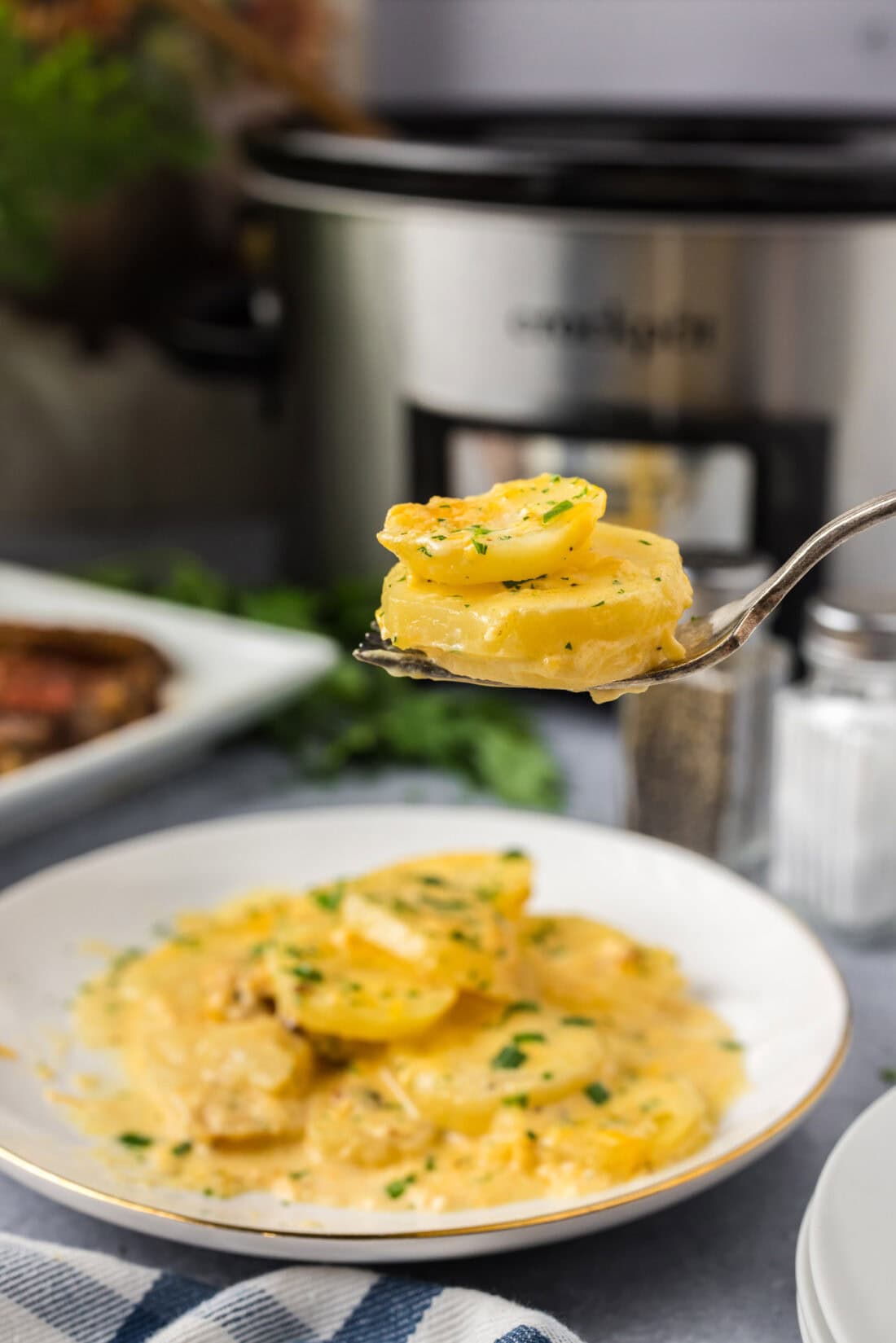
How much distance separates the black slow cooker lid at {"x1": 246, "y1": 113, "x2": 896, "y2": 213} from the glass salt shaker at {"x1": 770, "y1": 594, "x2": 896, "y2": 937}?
420 mm

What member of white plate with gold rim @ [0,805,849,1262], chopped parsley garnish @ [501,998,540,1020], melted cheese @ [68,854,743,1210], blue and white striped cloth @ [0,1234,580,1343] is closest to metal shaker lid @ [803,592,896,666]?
white plate with gold rim @ [0,805,849,1262]

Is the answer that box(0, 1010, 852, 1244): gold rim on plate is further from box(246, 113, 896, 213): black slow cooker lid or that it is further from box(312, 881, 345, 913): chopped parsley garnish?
box(246, 113, 896, 213): black slow cooker lid

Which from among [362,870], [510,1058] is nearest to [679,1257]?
[510,1058]

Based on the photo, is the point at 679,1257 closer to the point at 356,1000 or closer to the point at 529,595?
the point at 356,1000

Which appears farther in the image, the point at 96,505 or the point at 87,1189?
the point at 96,505

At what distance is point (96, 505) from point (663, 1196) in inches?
71.4

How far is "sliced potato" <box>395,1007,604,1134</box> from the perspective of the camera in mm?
984

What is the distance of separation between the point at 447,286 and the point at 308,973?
902 mm

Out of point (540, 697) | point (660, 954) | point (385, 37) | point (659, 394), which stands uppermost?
point (385, 37)

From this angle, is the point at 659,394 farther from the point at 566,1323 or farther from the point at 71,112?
the point at 566,1323

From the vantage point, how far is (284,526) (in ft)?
6.66

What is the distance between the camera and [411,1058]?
1.02 m

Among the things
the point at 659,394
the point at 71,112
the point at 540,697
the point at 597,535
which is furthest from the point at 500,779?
the point at 71,112

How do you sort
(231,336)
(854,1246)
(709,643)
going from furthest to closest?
(231,336), (709,643), (854,1246)
